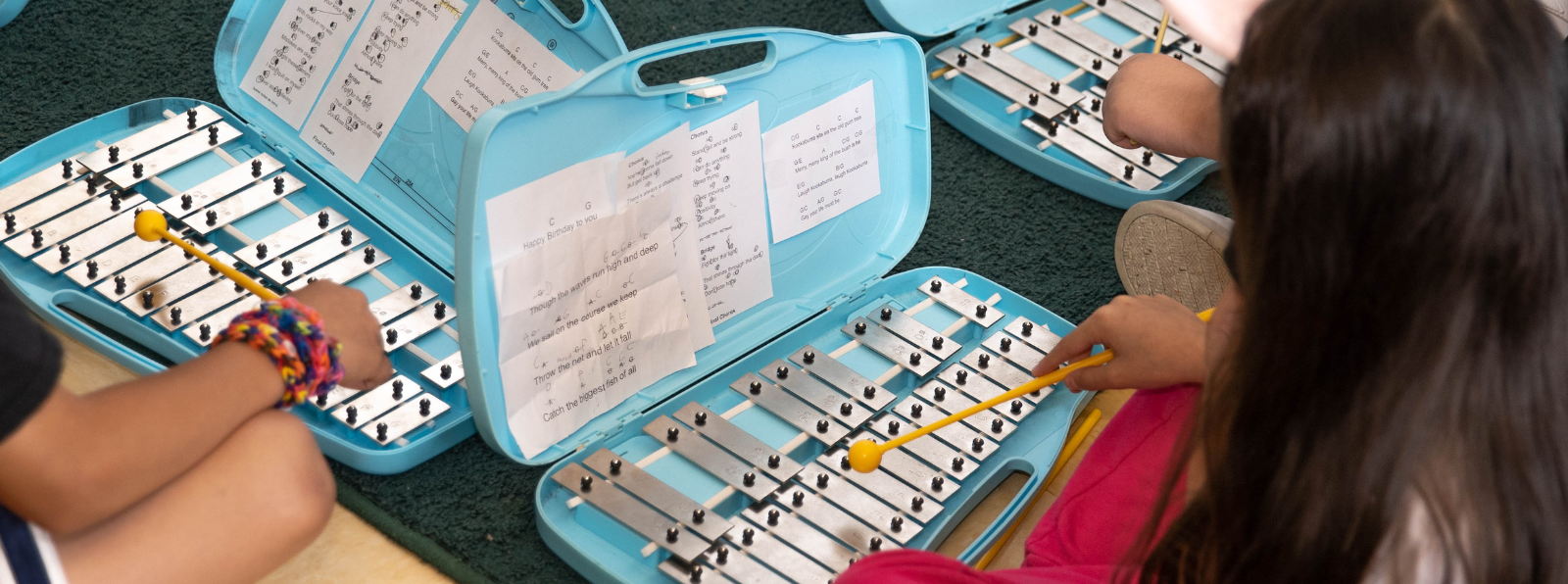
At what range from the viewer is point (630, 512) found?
1.30 metres

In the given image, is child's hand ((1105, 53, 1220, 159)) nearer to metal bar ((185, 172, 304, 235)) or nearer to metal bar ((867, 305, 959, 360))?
metal bar ((867, 305, 959, 360))

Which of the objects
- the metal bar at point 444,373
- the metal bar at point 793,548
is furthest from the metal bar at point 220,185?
the metal bar at point 793,548

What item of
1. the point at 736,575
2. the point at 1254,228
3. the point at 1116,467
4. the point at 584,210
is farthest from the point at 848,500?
the point at 1254,228

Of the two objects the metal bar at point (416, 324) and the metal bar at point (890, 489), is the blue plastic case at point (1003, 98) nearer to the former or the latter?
the metal bar at point (890, 489)

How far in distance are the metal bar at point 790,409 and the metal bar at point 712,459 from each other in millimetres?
88

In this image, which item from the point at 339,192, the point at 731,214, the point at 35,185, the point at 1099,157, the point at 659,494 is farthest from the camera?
the point at 1099,157

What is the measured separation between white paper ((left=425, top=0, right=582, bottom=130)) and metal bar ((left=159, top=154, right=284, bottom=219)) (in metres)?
0.29

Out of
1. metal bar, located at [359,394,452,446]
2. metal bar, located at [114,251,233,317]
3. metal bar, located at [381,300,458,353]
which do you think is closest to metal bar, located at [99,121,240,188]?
metal bar, located at [114,251,233,317]

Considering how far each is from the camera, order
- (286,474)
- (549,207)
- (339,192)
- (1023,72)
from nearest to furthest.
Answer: (286,474), (549,207), (339,192), (1023,72)

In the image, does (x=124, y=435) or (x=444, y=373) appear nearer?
(x=124, y=435)

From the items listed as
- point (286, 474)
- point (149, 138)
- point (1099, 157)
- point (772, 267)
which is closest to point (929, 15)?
point (1099, 157)

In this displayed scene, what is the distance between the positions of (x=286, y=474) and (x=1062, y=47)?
5.11 ft

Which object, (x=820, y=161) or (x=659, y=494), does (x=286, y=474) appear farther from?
(x=820, y=161)

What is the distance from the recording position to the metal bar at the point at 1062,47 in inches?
83.0
